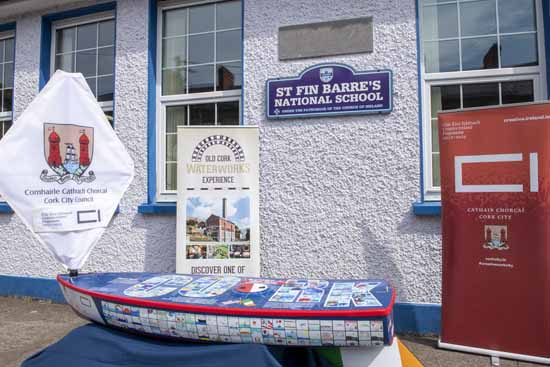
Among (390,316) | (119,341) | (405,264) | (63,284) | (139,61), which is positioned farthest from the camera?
(139,61)

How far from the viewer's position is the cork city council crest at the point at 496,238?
320cm

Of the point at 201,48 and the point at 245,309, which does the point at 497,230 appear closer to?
the point at 245,309

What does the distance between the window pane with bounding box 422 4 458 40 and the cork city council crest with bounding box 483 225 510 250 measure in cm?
192

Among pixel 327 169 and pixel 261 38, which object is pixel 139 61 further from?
pixel 327 169

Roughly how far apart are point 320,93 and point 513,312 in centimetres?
243

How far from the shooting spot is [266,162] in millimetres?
4352

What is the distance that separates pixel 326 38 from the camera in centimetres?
421

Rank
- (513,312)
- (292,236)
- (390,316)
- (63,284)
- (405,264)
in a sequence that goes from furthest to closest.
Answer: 1. (292,236)
2. (405,264)
3. (513,312)
4. (63,284)
5. (390,316)

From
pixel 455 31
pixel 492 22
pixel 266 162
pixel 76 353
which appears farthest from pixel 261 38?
pixel 76 353

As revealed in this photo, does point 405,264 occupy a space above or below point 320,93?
below

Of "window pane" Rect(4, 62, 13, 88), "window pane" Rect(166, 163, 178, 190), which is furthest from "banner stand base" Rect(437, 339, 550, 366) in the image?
"window pane" Rect(4, 62, 13, 88)

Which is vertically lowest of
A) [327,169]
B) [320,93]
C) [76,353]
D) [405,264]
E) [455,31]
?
[76,353]

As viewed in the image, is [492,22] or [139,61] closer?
[492,22]

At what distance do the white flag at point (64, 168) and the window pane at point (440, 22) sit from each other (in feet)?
9.86
